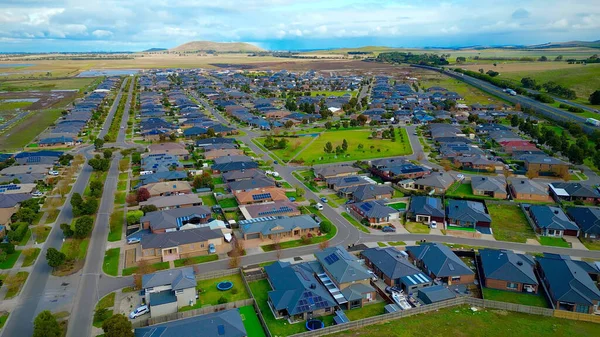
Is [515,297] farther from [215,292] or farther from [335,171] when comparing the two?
[335,171]

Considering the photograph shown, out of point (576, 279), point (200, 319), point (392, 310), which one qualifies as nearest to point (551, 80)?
point (576, 279)

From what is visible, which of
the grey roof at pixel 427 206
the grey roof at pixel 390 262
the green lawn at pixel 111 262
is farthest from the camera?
the grey roof at pixel 427 206

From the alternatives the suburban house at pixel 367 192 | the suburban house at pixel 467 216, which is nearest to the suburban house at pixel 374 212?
the suburban house at pixel 367 192

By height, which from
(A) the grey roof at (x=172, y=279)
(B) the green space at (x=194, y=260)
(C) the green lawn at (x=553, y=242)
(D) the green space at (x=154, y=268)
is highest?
(A) the grey roof at (x=172, y=279)

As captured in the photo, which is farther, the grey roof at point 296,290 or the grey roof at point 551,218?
the grey roof at point 551,218

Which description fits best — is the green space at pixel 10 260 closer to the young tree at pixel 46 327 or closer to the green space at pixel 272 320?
the young tree at pixel 46 327

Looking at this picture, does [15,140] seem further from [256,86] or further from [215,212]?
[256,86]

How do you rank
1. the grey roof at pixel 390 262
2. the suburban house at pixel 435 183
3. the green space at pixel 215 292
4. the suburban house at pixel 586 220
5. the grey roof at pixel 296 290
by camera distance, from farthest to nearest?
the suburban house at pixel 435 183
the suburban house at pixel 586 220
the grey roof at pixel 390 262
the green space at pixel 215 292
the grey roof at pixel 296 290
